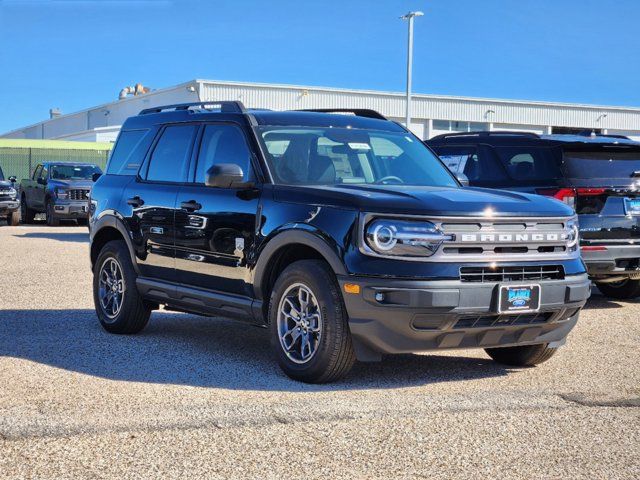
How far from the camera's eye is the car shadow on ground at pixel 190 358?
6.85 m

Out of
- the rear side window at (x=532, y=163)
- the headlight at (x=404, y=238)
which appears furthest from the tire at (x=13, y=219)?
the headlight at (x=404, y=238)

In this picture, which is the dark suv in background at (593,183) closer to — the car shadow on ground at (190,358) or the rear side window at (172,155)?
the car shadow on ground at (190,358)

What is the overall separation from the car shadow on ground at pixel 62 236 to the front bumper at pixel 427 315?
16.5 m

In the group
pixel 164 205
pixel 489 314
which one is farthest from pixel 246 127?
pixel 489 314

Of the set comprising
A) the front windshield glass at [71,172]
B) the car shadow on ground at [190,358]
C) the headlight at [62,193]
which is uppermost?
the front windshield glass at [71,172]

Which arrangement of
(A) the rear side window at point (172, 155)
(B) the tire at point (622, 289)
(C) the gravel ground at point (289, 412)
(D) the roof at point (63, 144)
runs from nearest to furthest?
(C) the gravel ground at point (289, 412) → (A) the rear side window at point (172, 155) → (B) the tire at point (622, 289) → (D) the roof at point (63, 144)

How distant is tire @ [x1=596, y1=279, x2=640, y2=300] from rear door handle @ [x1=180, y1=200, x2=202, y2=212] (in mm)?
6215

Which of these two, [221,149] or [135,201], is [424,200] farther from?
[135,201]

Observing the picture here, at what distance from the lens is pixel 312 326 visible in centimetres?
663

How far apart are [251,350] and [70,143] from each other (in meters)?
40.4

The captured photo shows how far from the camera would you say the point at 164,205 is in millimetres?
8180

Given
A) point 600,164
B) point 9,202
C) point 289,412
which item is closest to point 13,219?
point 9,202

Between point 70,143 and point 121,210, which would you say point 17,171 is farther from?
point 121,210

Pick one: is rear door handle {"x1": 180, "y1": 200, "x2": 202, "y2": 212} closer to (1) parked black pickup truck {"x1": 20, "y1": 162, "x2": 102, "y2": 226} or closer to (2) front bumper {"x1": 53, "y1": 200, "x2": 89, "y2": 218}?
(1) parked black pickup truck {"x1": 20, "y1": 162, "x2": 102, "y2": 226}
